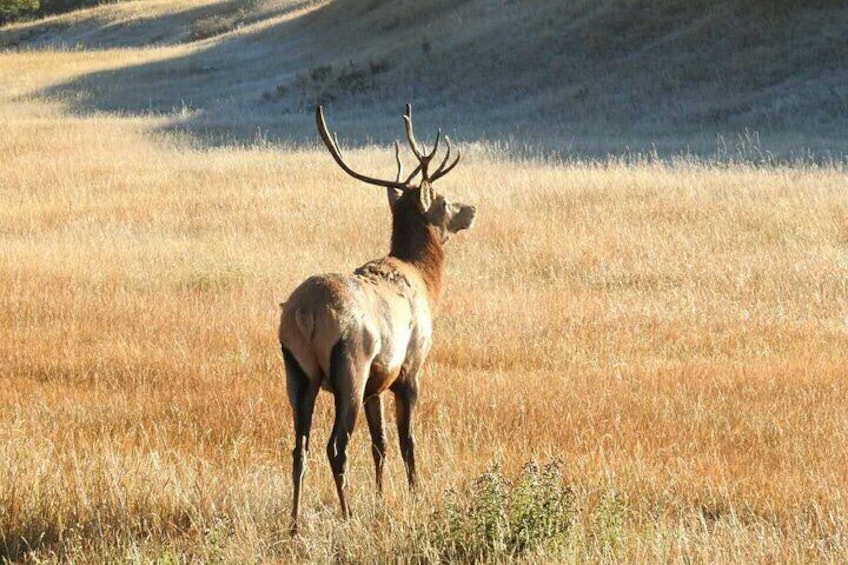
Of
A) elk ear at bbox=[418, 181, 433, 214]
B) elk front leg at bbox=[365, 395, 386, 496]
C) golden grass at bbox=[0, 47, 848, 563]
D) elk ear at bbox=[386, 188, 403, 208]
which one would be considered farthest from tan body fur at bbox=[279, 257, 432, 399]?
elk ear at bbox=[386, 188, 403, 208]

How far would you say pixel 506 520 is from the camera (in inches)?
203

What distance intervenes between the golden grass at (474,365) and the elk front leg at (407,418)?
0.16 m

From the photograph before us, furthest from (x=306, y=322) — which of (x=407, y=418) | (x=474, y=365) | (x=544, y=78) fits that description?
(x=544, y=78)

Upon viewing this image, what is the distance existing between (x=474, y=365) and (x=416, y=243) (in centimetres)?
280

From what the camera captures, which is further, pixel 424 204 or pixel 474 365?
pixel 474 365

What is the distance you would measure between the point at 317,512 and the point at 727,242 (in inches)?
362

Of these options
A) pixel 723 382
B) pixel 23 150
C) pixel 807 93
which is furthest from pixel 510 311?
pixel 807 93

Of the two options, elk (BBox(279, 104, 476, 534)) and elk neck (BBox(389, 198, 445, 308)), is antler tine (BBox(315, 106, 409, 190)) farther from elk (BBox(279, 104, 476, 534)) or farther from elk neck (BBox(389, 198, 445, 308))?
elk neck (BBox(389, 198, 445, 308))

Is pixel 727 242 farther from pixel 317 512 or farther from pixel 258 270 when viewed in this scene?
pixel 317 512

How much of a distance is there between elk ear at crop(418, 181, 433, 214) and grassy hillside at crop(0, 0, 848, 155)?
15821mm

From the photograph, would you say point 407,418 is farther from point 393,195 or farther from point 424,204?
point 393,195

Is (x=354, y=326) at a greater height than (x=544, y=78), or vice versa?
(x=544, y=78)

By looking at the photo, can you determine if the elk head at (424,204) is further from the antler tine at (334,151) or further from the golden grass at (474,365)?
the golden grass at (474,365)

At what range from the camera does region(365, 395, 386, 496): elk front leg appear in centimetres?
580
